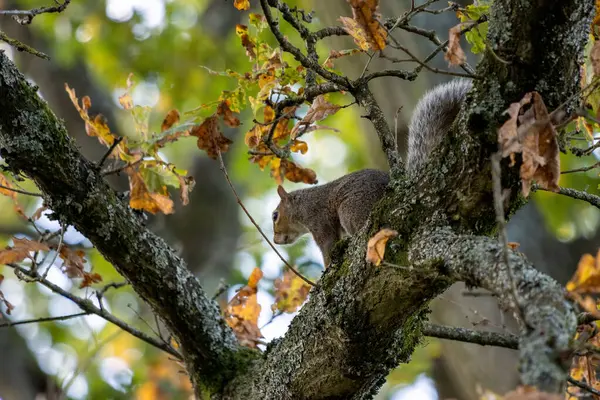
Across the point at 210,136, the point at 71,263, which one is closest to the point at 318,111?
the point at 210,136

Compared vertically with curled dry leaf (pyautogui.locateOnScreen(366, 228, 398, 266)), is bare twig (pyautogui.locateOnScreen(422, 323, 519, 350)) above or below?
above

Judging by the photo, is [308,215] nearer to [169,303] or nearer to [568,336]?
[169,303]

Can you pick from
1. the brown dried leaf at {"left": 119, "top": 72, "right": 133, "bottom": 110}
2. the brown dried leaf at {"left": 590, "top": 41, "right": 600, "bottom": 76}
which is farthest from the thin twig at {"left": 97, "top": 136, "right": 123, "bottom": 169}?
Result: the brown dried leaf at {"left": 590, "top": 41, "right": 600, "bottom": 76}

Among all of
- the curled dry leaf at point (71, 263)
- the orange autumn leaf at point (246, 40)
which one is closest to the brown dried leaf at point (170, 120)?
the orange autumn leaf at point (246, 40)

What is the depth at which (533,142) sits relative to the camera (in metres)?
1.52

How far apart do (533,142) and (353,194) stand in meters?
2.16

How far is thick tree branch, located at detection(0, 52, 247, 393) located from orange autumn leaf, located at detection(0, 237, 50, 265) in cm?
15

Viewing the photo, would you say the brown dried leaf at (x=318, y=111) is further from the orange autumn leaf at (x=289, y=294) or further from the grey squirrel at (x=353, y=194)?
the orange autumn leaf at (x=289, y=294)

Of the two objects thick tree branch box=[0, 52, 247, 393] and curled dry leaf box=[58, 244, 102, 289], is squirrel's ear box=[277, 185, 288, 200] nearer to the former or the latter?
thick tree branch box=[0, 52, 247, 393]

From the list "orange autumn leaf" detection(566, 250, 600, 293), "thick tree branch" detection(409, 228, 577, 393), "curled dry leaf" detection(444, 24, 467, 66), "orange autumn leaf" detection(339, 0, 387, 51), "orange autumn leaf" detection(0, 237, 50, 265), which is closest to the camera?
"thick tree branch" detection(409, 228, 577, 393)

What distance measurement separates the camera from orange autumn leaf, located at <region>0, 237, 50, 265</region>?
2354 mm

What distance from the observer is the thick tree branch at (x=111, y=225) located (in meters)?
2.21

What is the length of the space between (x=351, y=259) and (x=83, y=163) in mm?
968

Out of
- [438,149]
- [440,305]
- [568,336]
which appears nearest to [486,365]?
[440,305]
